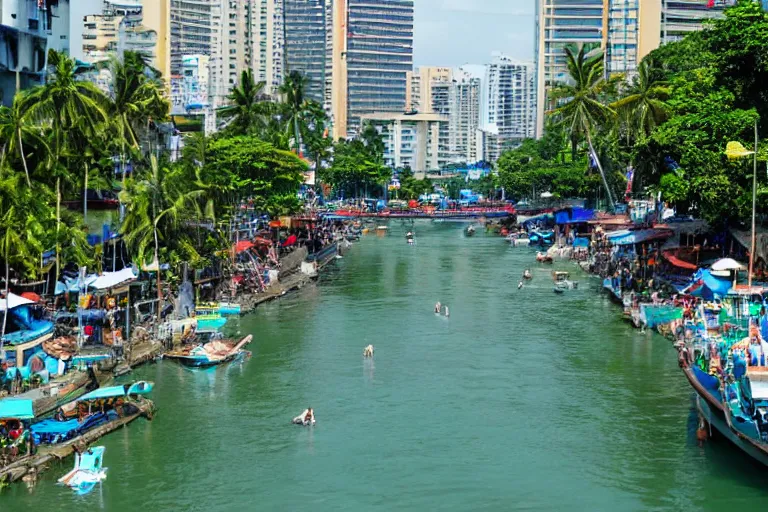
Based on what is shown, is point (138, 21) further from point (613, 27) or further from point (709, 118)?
point (709, 118)

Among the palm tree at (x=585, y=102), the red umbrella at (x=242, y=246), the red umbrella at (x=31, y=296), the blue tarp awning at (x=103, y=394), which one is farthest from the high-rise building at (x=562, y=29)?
the blue tarp awning at (x=103, y=394)

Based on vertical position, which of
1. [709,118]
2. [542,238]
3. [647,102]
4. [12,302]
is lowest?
[542,238]

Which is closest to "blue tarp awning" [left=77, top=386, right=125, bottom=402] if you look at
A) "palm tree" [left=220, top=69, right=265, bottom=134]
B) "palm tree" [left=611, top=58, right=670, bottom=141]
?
"palm tree" [left=611, top=58, right=670, bottom=141]

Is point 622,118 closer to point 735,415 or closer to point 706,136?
point 706,136

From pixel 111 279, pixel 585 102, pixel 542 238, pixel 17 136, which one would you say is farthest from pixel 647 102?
pixel 17 136

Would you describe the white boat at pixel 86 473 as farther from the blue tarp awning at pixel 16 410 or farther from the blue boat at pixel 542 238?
the blue boat at pixel 542 238

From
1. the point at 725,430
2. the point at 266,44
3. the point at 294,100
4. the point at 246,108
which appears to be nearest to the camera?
the point at 725,430
